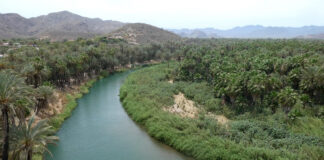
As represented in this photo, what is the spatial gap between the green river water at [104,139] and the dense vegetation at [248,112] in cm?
165

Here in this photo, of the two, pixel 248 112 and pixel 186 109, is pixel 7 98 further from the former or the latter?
pixel 248 112

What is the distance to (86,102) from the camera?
48688 millimetres

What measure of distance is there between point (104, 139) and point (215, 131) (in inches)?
595

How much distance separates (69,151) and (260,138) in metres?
23.3

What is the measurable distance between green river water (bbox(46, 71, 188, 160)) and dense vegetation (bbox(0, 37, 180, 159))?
8.91 ft

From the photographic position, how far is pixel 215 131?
29.2 meters

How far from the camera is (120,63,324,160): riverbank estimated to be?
78.0ft

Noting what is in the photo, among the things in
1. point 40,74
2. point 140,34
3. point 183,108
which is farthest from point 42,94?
point 140,34

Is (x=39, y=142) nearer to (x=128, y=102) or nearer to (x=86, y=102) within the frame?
(x=128, y=102)

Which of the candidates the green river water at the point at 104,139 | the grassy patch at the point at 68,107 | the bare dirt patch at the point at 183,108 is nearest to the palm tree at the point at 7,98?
the green river water at the point at 104,139

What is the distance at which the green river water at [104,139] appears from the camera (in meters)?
27.5

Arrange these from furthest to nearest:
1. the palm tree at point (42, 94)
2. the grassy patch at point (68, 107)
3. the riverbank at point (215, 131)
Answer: the grassy patch at point (68, 107) → the palm tree at point (42, 94) → the riverbank at point (215, 131)

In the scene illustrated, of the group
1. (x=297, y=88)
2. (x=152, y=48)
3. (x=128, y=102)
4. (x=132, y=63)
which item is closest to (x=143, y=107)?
(x=128, y=102)

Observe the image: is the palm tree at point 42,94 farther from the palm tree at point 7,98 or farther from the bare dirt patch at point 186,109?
the bare dirt patch at point 186,109
